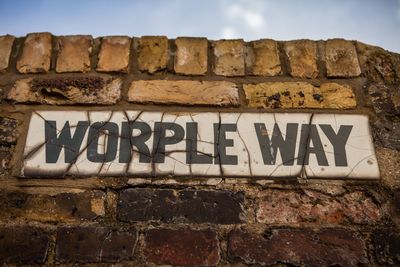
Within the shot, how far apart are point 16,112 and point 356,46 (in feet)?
3.50

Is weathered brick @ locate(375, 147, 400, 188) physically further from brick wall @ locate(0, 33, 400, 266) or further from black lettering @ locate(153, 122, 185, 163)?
black lettering @ locate(153, 122, 185, 163)

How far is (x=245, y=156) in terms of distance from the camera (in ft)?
3.43

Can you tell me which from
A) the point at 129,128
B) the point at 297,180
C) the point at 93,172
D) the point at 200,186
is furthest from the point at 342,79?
the point at 93,172

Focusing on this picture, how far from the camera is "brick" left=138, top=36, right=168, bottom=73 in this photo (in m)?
1.16

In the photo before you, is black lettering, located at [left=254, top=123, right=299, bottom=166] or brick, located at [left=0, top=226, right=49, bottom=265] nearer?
brick, located at [left=0, top=226, right=49, bottom=265]

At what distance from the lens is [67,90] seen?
1130mm

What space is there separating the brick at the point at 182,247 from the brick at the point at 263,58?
0.52 metres

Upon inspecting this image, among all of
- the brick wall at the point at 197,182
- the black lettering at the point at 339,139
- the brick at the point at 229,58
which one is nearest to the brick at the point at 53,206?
the brick wall at the point at 197,182

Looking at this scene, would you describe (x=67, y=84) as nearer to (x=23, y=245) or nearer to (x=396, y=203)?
(x=23, y=245)

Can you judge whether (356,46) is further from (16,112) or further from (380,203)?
(16,112)

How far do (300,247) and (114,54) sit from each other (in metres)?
0.78

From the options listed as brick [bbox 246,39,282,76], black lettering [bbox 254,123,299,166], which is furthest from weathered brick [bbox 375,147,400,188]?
brick [bbox 246,39,282,76]

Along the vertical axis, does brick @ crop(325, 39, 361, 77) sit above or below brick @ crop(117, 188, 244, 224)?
above

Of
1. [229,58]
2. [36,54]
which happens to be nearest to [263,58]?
[229,58]
